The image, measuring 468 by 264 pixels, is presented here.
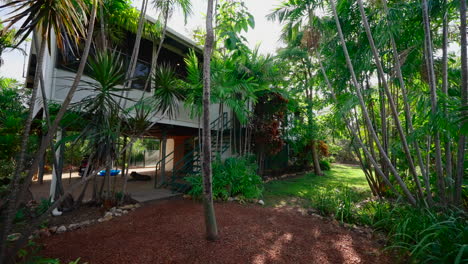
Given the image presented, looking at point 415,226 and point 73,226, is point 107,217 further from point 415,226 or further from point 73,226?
point 415,226

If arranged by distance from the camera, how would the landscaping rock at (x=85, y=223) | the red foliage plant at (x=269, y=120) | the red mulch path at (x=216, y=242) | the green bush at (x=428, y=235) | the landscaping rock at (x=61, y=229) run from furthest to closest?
1. the red foliage plant at (x=269, y=120)
2. the landscaping rock at (x=85, y=223)
3. the landscaping rock at (x=61, y=229)
4. the red mulch path at (x=216, y=242)
5. the green bush at (x=428, y=235)

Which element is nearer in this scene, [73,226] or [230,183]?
[73,226]

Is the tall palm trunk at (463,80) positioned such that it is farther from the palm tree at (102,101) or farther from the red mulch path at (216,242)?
the palm tree at (102,101)

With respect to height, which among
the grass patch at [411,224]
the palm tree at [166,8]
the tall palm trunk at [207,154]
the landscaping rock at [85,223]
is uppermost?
the palm tree at [166,8]

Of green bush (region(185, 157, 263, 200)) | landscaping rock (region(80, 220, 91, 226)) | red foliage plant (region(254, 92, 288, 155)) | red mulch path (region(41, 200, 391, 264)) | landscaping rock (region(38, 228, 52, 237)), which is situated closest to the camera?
red mulch path (region(41, 200, 391, 264))

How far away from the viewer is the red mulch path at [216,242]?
2.44 meters

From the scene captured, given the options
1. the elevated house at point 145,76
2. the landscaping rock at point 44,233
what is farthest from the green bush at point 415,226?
the landscaping rock at point 44,233

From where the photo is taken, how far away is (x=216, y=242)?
8.98 feet

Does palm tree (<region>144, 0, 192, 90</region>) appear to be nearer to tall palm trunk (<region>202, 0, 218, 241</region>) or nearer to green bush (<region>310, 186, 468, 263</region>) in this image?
tall palm trunk (<region>202, 0, 218, 241</region>)

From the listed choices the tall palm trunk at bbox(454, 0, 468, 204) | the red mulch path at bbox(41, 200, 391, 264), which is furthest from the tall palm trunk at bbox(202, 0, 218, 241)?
the tall palm trunk at bbox(454, 0, 468, 204)

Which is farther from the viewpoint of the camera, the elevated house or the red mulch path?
the elevated house

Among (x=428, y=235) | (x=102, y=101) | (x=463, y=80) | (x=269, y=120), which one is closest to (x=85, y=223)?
(x=102, y=101)

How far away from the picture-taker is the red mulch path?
244 centimetres

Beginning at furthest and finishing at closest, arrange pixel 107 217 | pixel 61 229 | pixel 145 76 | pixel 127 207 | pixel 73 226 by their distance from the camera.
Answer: pixel 145 76, pixel 127 207, pixel 107 217, pixel 73 226, pixel 61 229
